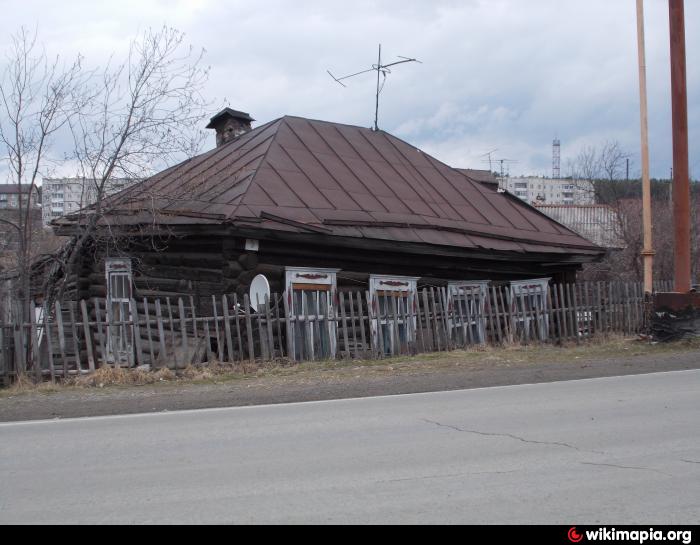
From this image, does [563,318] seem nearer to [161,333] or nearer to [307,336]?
[307,336]

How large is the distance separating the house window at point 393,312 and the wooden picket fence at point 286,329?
0.03 m

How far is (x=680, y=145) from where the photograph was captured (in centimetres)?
1395

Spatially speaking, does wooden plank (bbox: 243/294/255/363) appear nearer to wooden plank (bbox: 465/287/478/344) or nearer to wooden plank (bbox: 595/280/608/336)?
wooden plank (bbox: 465/287/478/344)

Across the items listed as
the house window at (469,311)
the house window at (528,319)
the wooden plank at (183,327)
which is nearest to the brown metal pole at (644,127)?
the house window at (528,319)

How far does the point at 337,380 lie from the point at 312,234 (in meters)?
3.47

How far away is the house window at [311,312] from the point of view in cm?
1206

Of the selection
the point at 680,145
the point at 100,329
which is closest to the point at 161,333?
the point at 100,329

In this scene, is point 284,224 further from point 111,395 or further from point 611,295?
point 611,295

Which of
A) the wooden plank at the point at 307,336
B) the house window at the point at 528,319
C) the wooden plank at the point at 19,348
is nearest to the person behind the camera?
the wooden plank at the point at 19,348

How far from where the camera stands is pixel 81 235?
13.3 meters

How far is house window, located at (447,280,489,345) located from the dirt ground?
1055mm

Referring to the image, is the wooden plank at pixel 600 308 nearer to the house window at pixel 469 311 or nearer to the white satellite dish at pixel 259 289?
the house window at pixel 469 311
